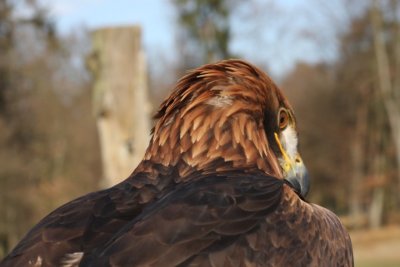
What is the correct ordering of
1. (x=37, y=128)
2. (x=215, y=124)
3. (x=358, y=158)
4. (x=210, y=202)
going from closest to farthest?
(x=210, y=202) → (x=215, y=124) → (x=37, y=128) → (x=358, y=158)

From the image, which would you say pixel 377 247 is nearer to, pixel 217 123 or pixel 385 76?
pixel 385 76

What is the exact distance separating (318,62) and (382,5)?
4908 mm

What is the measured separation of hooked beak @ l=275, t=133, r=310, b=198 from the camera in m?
4.51

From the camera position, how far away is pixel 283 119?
4.54 m

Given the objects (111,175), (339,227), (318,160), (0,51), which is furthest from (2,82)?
(339,227)

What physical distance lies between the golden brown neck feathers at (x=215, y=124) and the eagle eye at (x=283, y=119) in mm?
233

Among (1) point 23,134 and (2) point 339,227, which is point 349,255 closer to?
(2) point 339,227

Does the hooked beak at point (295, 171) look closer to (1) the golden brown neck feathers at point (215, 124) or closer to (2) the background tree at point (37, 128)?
(1) the golden brown neck feathers at point (215, 124)

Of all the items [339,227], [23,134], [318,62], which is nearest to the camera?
[339,227]

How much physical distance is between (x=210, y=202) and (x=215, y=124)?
2.61 feet

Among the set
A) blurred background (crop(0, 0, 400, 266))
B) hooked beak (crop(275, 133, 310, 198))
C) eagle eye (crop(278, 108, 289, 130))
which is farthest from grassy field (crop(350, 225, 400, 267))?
eagle eye (crop(278, 108, 289, 130))

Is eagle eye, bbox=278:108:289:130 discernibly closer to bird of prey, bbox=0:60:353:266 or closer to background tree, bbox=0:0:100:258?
bird of prey, bbox=0:60:353:266

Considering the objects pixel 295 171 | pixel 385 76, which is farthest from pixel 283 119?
pixel 385 76

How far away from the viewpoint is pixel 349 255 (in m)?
3.97
